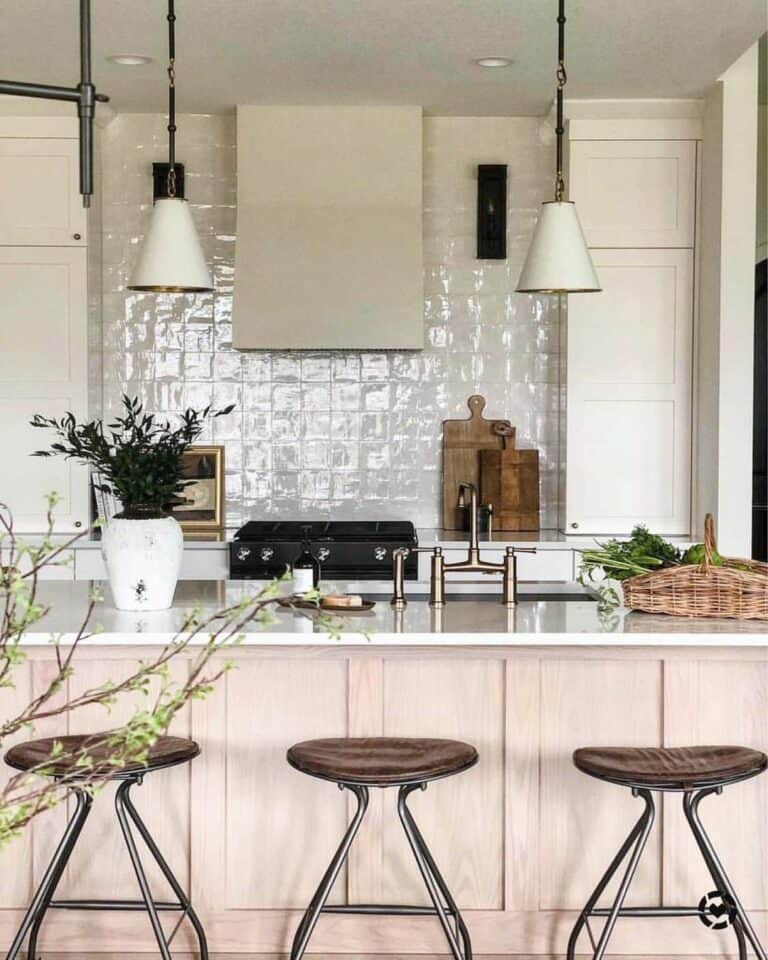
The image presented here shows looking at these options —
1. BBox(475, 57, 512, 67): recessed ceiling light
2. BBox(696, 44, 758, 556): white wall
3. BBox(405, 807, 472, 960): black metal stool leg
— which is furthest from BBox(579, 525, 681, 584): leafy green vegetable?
BBox(475, 57, 512, 67): recessed ceiling light

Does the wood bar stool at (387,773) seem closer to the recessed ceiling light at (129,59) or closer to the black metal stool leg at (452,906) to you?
the black metal stool leg at (452,906)

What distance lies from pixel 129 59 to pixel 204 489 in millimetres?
1918

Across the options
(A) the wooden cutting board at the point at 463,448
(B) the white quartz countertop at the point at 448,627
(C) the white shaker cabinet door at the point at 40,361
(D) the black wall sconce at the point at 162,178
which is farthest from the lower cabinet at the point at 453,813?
(D) the black wall sconce at the point at 162,178

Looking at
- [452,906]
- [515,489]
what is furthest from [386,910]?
[515,489]

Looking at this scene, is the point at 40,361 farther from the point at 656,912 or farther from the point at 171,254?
the point at 656,912

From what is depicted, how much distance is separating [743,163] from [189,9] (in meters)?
2.27

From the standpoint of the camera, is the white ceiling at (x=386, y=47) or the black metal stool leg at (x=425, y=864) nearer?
the black metal stool leg at (x=425, y=864)

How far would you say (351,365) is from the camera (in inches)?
228

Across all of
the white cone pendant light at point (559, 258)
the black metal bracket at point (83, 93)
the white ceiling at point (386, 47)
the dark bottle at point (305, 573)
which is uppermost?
the white ceiling at point (386, 47)

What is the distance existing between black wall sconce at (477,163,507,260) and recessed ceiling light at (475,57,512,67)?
0.84m

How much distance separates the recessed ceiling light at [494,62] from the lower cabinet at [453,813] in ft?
8.56

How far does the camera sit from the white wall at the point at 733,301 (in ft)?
16.4

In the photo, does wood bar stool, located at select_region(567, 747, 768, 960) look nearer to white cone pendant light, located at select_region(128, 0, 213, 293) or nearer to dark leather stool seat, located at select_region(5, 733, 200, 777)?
dark leather stool seat, located at select_region(5, 733, 200, 777)

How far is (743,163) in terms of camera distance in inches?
197
